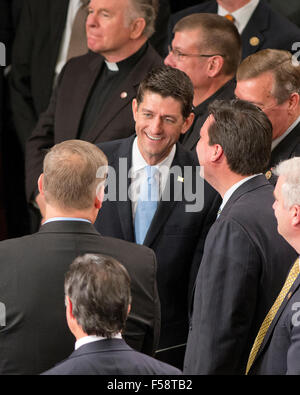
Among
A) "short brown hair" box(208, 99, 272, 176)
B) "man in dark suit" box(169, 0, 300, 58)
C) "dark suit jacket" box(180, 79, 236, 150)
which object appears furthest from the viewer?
"man in dark suit" box(169, 0, 300, 58)

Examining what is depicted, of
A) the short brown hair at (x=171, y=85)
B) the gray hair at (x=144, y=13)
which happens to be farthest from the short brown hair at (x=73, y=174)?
the gray hair at (x=144, y=13)

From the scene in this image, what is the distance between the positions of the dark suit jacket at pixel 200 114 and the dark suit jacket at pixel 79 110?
327 millimetres

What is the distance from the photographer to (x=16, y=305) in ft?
7.93

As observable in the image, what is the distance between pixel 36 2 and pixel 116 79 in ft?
3.35

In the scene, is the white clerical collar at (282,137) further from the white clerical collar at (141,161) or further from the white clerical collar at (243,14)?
the white clerical collar at (243,14)

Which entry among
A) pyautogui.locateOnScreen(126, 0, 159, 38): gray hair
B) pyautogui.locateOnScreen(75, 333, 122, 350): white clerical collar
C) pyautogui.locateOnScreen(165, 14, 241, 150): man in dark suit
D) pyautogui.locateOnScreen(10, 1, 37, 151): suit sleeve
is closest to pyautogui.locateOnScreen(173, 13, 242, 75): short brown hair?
pyautogui.locateOnScreen(165, 14, 241, 150): man in dark suit

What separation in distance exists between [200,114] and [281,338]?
154 centimetres

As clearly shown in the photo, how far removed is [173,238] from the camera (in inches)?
130

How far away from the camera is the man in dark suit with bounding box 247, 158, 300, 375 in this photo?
8.10ft

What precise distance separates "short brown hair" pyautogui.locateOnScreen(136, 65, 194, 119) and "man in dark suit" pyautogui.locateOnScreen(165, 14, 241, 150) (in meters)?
0.50

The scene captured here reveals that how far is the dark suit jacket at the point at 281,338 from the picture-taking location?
243 cm

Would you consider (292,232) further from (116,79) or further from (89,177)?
(116,79)

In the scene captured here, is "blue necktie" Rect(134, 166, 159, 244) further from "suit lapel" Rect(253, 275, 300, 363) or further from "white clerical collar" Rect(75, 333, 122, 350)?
"white clerical collar" Rect(75, 333, 122, 350)

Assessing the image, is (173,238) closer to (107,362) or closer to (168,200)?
(168,200)
